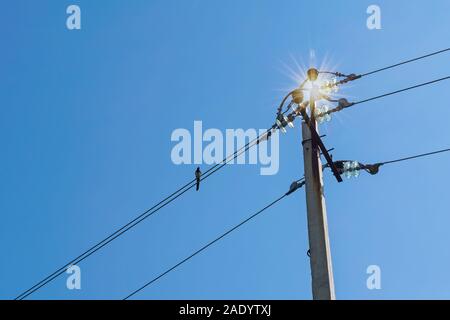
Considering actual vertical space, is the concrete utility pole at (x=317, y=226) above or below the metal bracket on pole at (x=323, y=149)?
below

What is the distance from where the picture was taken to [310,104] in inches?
482

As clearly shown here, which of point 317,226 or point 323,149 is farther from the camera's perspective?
point 323,149

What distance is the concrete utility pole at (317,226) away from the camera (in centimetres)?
1002

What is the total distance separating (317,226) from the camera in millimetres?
10570

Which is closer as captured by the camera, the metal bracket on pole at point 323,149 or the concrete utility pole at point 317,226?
the concrete utility pole at point 317,226

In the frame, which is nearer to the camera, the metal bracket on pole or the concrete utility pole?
the concrete utility pole

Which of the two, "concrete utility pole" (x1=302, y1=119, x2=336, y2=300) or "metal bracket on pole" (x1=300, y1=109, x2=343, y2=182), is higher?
"metal bracket on pole" (x1=300, y1=109, x2=343, y2=182)

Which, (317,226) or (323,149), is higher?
(323,149)

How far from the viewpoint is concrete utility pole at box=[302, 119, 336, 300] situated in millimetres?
10023
